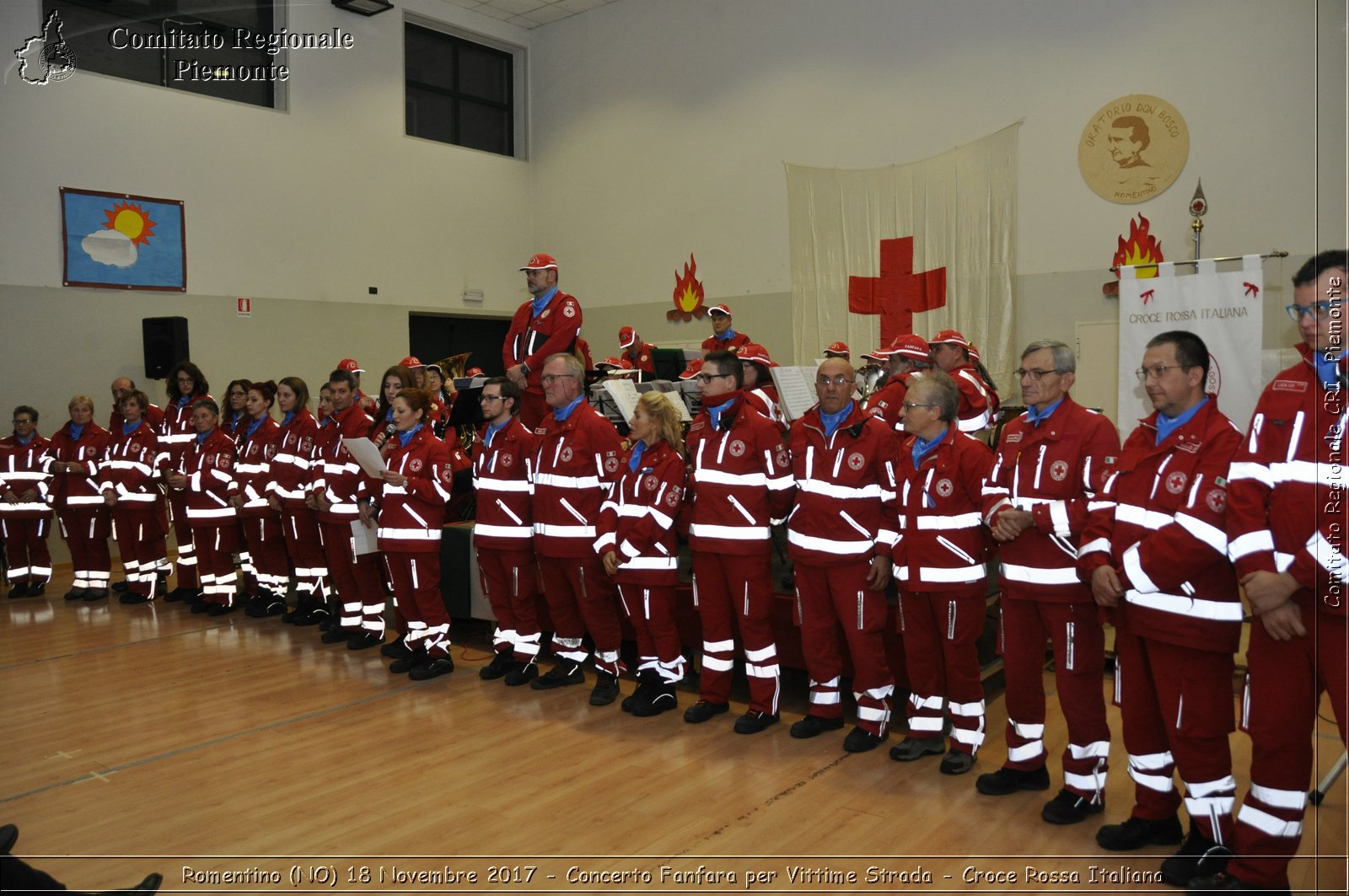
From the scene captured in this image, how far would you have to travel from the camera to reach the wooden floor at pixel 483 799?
3246 millimetres

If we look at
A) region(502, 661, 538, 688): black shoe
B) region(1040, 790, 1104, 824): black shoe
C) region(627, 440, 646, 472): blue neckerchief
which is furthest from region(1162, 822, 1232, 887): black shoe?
region(502, 661, 538, 688): black shoe

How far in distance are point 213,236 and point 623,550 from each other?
27.9 feet

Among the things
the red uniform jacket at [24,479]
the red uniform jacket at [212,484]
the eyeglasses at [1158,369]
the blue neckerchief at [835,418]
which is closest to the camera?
the eyeglasses at [1158,369]

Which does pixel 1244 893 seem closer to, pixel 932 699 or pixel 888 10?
pixel 932 699

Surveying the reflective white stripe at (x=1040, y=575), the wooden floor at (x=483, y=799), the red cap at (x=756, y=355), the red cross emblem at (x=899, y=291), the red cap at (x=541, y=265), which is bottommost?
the wooden floor at (x=483, y=799)

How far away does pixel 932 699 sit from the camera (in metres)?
4.20

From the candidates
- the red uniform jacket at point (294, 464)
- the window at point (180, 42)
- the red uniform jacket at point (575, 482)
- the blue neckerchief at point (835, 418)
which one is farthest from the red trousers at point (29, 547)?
the blue neckerchief at point (835, 418)

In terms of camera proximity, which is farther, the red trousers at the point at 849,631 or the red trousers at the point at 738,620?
the red trousers at the point at 738,620

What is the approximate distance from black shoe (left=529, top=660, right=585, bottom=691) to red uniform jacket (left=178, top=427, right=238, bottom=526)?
3394 mm

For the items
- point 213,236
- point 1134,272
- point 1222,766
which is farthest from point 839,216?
point 1222,766

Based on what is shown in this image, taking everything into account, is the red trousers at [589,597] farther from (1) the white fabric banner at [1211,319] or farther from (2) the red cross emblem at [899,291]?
(2) the red cross emblem at [899,291]

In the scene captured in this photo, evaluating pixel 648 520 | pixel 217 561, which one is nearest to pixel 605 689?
pixel 648 520

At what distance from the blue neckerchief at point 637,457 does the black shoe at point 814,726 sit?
1544 millimetres

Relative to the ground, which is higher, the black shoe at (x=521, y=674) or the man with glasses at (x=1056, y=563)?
the man with glasses at (x=1056, y=563)
